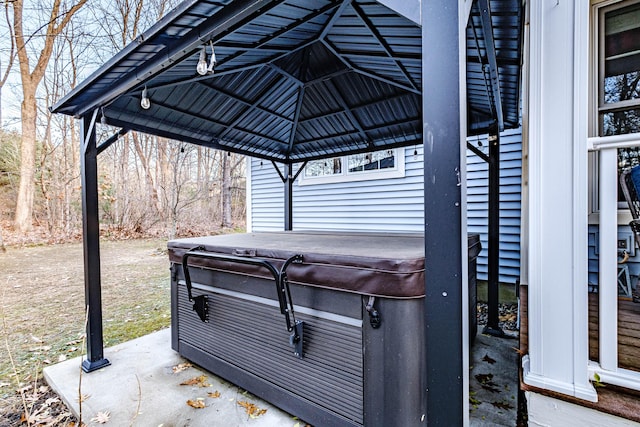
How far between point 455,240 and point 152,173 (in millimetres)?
13749

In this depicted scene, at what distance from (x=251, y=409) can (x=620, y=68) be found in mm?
4117

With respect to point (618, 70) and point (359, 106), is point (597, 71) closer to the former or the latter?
point (618, 70)

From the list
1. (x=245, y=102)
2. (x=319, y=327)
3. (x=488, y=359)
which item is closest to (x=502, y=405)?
(x=488, y=359)

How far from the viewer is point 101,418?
2148 millimetres

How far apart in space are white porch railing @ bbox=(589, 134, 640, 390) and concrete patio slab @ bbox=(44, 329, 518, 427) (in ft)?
3.00

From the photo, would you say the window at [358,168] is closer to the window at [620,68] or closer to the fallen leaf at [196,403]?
the window at [620,68]

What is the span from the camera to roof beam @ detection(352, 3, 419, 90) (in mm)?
2175

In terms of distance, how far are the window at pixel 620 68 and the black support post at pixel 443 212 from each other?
2.54 metres

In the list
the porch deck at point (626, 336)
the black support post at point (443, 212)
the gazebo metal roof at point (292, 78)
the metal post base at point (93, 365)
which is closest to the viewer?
the black support post at point (443, 212)

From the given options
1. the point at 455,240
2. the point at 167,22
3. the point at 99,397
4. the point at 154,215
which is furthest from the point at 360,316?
the point at 154,215

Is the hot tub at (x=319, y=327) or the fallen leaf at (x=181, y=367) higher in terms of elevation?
the hot tub at (x=319, y=327)

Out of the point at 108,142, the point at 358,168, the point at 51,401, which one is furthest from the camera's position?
the point at 358,168

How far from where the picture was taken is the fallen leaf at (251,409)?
219 centimetres

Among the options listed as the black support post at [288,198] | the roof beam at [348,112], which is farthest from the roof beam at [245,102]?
the black support post at [288,198]
